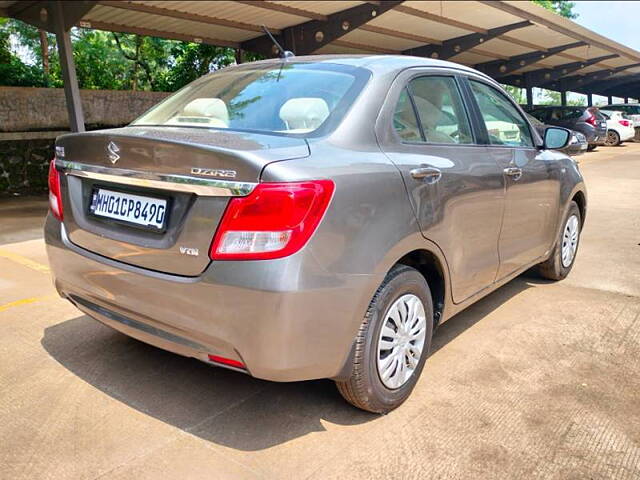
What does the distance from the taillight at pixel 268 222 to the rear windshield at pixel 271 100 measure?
0.45 metres

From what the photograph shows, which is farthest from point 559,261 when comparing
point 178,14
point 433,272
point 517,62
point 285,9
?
point 517,62

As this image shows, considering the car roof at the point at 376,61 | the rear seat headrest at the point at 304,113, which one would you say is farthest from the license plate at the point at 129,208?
the car roof at the point at 376,61

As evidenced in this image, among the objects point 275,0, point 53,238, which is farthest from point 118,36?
point 53,238

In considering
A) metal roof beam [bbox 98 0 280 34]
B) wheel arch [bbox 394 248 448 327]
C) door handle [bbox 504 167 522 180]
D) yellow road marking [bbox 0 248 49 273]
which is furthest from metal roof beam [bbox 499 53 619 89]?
wheel arch [bbox 394 248 448 327]

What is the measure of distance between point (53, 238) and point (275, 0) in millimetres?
9453

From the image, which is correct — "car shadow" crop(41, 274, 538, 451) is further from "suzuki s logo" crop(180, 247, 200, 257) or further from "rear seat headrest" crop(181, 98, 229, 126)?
"rear seat headrest" crop(181, 98, 229, 126)

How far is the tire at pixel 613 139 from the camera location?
73.0 feet

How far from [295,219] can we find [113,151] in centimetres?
94

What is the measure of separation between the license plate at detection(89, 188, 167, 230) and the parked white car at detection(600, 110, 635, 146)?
75.4 feet

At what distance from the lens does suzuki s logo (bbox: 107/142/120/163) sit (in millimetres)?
2541

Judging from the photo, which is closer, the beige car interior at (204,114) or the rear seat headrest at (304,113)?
the rear seat headrest at (304,113)

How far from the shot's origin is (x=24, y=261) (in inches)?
220

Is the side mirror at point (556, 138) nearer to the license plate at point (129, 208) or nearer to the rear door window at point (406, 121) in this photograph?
the rear door window at point (406, 121)

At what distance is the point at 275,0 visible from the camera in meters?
11.2
